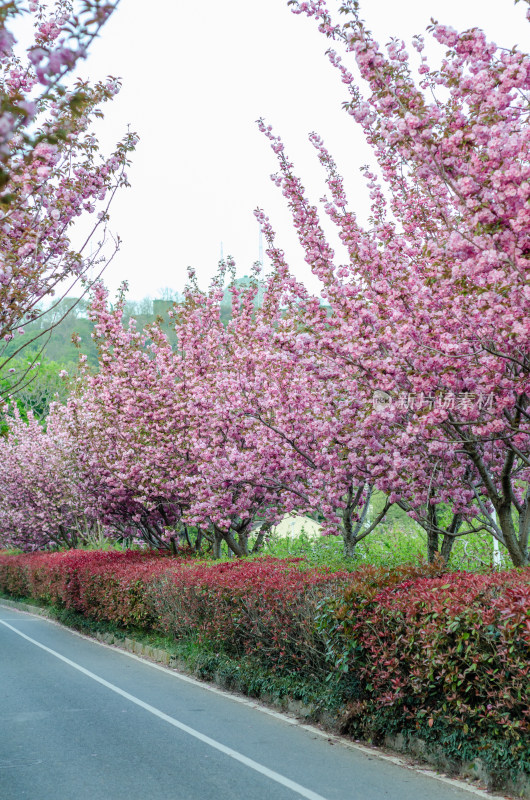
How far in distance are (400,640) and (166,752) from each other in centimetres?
245

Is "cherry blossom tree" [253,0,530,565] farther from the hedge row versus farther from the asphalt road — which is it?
the asphalt road

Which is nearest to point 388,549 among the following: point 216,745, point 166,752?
point 216,745

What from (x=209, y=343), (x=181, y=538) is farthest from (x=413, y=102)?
(x=181, y=538)

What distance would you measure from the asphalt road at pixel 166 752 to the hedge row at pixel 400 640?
49 centimetres

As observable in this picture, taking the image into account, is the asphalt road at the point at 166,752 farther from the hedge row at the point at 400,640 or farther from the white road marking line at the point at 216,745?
the hedge row at the point at 400,640

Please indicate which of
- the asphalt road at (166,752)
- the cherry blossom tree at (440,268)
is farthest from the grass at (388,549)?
the asphalt road at (166,752)

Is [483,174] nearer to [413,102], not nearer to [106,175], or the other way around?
[413,102]

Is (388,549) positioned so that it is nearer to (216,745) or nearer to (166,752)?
(216,745)

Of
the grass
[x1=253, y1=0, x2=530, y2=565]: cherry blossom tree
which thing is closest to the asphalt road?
[x1=253, y1=0, x2=530, y2=565]: cherry blossom tree

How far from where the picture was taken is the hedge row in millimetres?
5692

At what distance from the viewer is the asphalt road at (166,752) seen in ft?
19.9

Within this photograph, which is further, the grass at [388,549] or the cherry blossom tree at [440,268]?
the grass at [388,549]

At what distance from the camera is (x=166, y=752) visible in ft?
23.8

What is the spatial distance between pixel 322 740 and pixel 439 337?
434 centimetres
